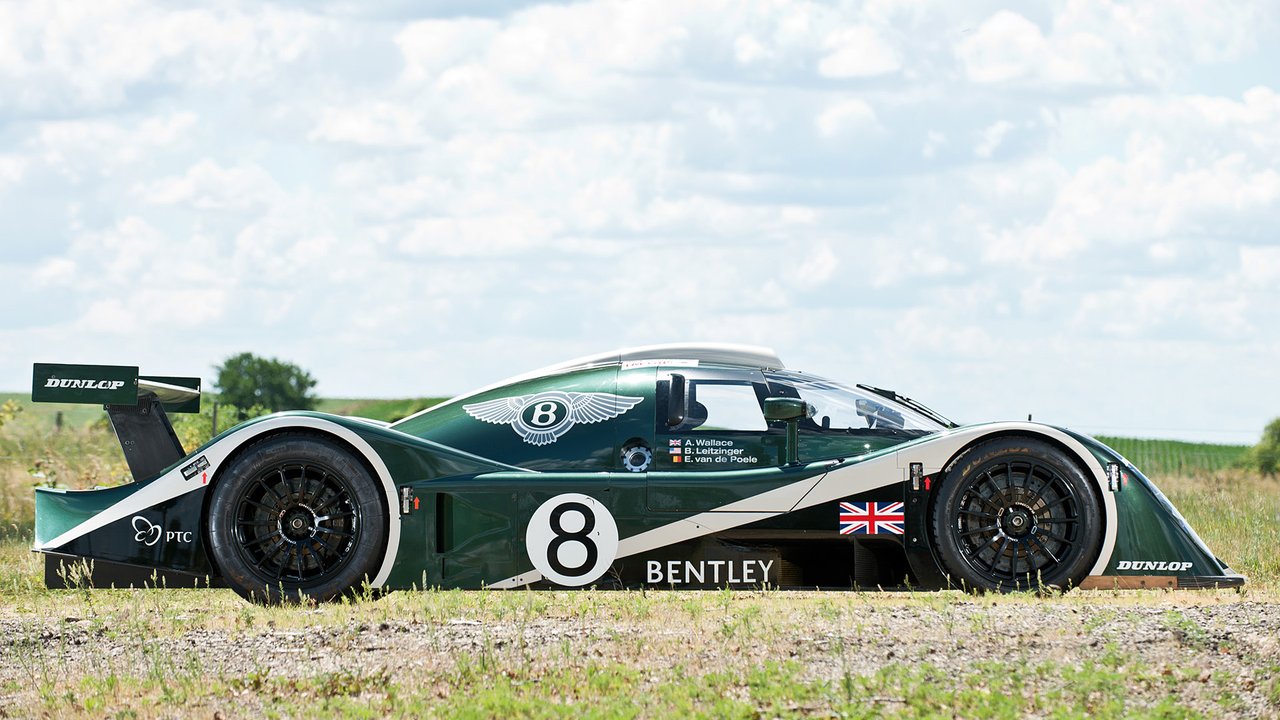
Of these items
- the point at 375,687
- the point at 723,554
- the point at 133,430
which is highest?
the point at 133,430

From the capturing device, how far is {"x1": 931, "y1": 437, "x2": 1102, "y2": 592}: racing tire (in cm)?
995

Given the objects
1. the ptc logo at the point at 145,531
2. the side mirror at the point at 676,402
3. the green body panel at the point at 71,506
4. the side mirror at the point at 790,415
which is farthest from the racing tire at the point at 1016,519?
the green body panel at the point at 71,506

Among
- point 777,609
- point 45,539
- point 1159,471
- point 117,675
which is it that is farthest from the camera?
point 1159,471

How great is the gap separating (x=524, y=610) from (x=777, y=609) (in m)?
1.65

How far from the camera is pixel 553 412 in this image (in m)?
10.4

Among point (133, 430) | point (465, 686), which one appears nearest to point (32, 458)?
point (133, 430)

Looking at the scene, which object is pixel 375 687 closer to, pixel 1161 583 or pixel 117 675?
pixel 117 675

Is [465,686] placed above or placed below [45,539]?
below

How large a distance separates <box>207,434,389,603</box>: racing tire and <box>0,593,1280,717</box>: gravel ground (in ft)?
1.54

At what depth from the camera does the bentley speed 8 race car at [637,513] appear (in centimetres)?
995

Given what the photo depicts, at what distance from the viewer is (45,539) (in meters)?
10.4

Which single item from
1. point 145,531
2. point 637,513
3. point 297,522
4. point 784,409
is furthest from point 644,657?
point 145,531

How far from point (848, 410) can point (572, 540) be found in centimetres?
222

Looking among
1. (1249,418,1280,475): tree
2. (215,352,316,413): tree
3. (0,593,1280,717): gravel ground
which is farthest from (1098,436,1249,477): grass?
(215,352,316,413): tree
